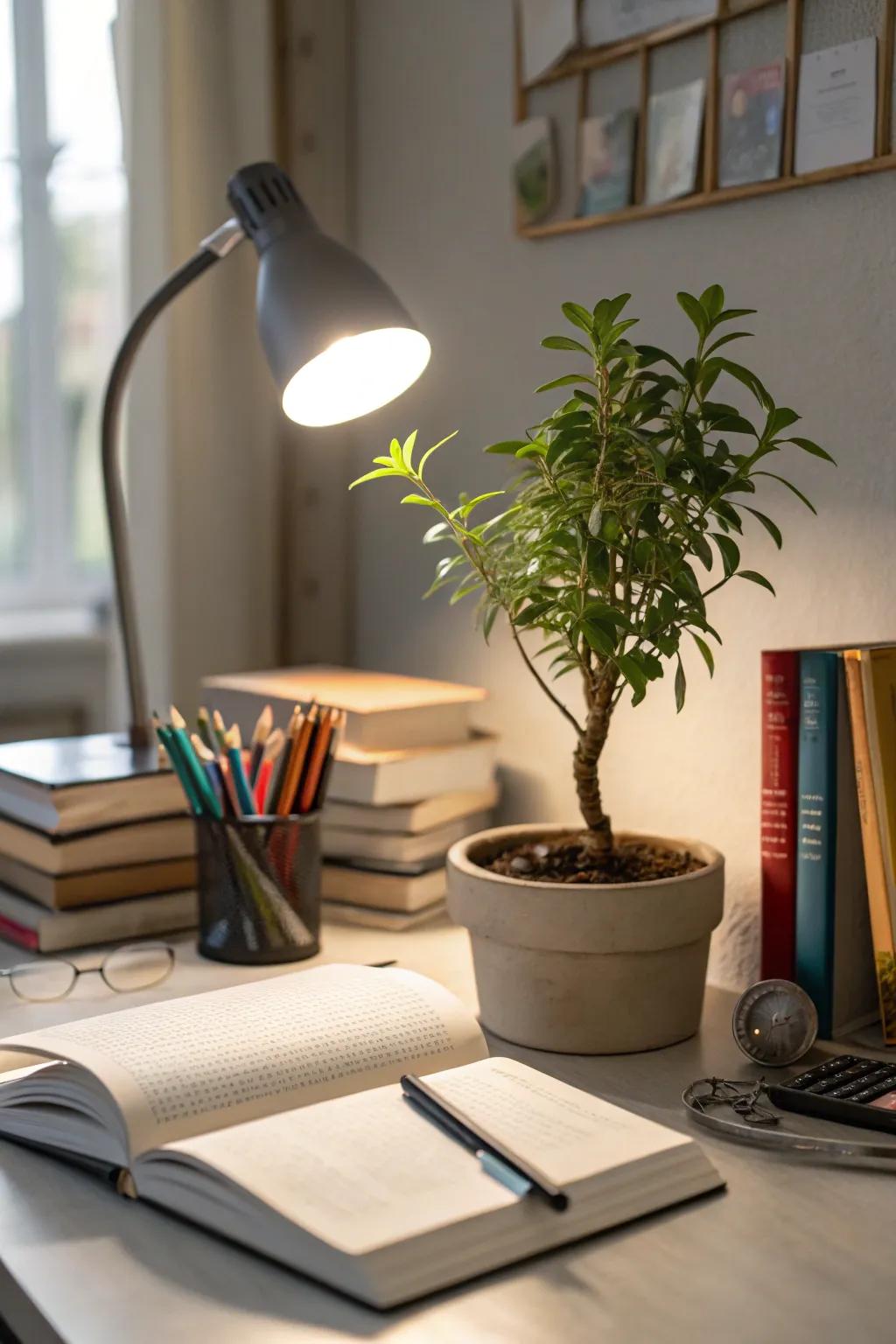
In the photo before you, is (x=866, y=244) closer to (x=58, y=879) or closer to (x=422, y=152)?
(x=422, y=152)

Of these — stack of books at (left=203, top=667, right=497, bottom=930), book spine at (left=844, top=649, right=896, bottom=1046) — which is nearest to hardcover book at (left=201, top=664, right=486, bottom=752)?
stack of books at (left=203, top=667, right=497, bottom=930)

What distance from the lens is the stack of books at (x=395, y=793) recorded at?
125 centimetres

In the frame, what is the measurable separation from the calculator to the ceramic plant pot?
0.11 m

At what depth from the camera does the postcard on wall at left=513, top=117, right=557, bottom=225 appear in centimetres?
129

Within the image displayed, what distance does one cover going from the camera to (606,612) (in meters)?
0.91

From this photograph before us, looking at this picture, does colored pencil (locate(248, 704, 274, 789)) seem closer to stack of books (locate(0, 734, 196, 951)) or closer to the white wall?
stack of books (locate(0, 734, 196, 951))

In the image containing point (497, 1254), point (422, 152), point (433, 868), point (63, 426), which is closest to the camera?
point (497, 1254)

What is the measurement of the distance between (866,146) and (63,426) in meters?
1.21

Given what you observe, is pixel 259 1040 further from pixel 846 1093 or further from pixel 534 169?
pixel 534 169

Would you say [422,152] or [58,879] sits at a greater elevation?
[422,152]

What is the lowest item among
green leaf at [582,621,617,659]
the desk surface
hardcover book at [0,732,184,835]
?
the desk surface

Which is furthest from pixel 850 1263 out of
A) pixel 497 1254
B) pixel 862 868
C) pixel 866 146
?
pixel 866 146

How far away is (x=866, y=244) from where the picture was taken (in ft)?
3.42

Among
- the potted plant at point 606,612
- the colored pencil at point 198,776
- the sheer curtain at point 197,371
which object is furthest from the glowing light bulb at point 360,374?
the sheer curtain at point 197,371
